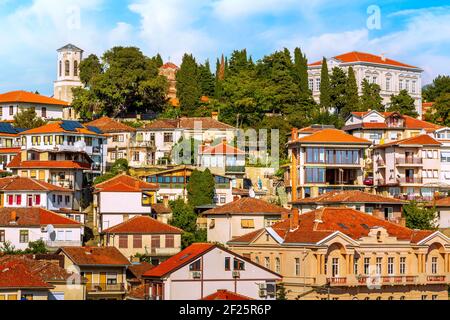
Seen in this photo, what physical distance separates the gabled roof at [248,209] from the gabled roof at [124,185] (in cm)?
475

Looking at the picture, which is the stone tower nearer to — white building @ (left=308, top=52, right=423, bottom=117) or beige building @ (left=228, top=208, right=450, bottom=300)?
white building @ (left=308, top=52, right=423, bottom=117)

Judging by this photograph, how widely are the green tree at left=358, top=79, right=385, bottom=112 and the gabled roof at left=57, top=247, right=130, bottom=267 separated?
46452 mm

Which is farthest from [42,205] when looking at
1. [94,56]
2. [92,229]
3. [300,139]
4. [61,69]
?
[61,69]

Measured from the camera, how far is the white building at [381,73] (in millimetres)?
108562

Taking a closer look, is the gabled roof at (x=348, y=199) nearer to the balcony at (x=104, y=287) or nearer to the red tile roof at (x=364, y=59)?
the balcony at (x=104, y=287)

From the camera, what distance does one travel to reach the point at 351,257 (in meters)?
48.9

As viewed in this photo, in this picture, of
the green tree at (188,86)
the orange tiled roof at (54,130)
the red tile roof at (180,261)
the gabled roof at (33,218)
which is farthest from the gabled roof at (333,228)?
the green tree at (188,86)

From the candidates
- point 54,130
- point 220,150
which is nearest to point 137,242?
point 54,130

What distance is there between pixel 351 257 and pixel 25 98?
52.8 metres

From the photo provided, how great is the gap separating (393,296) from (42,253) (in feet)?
62.0

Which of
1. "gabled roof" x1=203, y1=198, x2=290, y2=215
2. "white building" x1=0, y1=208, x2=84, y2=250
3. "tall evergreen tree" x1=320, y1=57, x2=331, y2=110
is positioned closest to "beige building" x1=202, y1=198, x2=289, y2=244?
"gabled roof" x1=203, y1=198, x2=290, y2=215

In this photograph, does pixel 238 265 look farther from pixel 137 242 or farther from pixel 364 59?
pixel 364 59

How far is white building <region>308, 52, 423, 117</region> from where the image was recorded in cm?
10856
